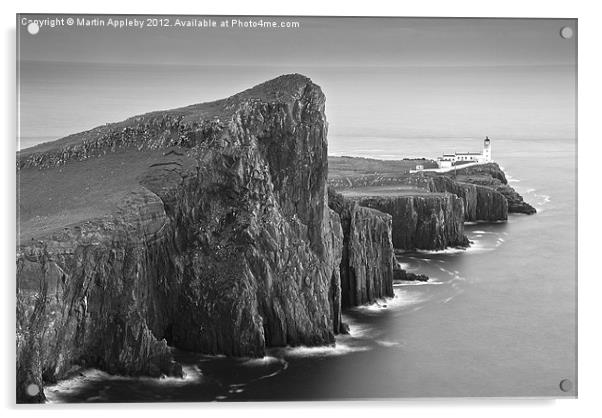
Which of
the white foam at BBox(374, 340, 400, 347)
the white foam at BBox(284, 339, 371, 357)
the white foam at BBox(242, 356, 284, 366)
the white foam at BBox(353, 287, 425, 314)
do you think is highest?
the white foam at BBox(353, 287, 425, 314)

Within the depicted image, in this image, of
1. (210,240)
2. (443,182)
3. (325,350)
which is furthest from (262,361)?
(443,182)

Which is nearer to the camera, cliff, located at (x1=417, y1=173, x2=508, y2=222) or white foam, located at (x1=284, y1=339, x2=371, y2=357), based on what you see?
white foam, located at (x1=284, y1=339, x2=371, y2=357)

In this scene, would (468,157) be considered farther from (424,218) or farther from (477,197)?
(424,218)

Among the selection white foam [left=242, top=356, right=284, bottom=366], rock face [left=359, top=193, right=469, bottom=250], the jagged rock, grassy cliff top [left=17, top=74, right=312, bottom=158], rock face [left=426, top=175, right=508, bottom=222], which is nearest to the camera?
white foam [left=242, top=356, right=284, bottom=366]

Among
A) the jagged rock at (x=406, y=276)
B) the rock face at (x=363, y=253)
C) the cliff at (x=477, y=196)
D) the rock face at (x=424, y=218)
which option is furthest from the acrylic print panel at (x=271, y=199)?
the rock face at (x=424, y=218)

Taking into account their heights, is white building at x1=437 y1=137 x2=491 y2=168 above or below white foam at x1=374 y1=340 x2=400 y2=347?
above

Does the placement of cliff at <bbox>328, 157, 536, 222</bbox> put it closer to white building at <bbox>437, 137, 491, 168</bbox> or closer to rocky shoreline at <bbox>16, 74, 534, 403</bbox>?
rocky shoreline at <bbox>16, 74, 534, 403</bbox>

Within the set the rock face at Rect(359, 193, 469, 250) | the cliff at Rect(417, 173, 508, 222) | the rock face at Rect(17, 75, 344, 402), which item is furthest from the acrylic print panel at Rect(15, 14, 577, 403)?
the rock face at Rect(359, 193, 469, 250)
